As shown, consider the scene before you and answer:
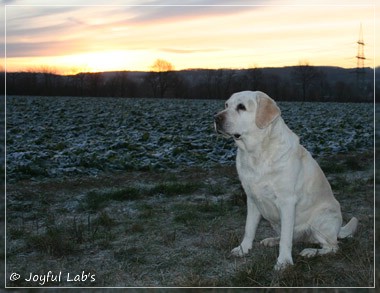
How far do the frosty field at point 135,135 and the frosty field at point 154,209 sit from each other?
0.05 metres

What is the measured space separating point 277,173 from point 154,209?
2.78 metres

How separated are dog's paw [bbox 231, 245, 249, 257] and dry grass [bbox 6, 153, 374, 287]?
2.8 inches

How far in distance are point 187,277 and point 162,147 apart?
25.9ft

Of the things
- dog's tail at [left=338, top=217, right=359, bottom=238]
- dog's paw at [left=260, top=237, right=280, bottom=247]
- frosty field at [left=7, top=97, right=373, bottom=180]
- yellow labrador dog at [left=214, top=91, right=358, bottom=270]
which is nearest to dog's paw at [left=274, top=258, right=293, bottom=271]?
yellow labrador dog at [left=214, top=91, right=358, bottom=270]

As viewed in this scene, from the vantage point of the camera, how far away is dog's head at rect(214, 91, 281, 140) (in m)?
4.52

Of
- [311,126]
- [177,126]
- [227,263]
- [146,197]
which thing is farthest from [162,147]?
[227,263]

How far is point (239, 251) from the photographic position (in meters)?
5.12

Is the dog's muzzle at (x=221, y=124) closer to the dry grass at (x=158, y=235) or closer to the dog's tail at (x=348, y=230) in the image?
the dry grass at (x=158, y=235)

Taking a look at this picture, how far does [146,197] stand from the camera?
7.70m

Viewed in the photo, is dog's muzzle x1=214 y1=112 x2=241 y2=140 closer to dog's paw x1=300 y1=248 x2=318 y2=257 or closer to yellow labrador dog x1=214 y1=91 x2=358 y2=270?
yellow labrador dog x1=214 y1=91 x2=358 y2=270

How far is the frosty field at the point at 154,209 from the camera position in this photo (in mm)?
4637

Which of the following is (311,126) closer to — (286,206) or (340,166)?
(340,166)

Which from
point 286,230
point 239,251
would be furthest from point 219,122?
point 239,251

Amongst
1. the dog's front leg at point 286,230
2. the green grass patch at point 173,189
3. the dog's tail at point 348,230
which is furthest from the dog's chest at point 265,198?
the green grass patch at point 173,189
